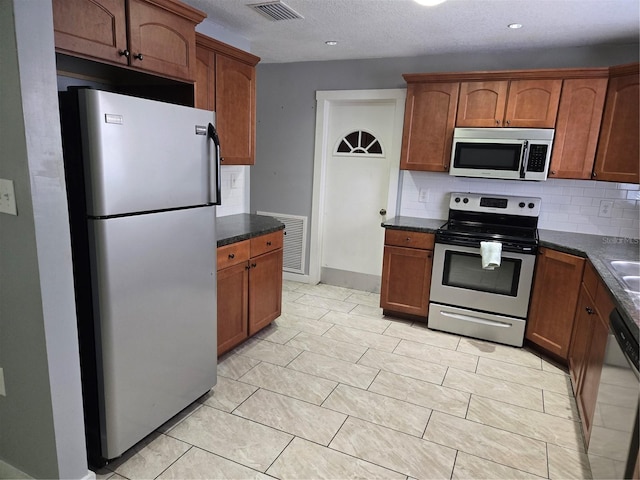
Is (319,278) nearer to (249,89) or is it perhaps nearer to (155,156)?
(249,89)

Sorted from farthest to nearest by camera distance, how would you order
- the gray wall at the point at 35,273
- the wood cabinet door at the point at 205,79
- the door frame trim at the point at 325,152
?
the door frame trim at the point at 325,152 → the wood cabinet door at the point at 205,79 → the gray wall at the point at 35,273

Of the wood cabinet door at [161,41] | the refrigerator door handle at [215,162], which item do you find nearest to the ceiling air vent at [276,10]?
the wood cabinet door at [161,41]

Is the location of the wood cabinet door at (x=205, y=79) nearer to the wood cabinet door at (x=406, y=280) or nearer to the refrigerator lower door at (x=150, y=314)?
the refrigerator lower door at (x=150, y=314)

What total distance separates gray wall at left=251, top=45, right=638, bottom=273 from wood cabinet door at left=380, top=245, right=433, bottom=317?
1350 mm

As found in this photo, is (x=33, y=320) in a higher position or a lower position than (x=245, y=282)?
higher

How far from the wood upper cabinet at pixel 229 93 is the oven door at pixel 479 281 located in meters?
1.85

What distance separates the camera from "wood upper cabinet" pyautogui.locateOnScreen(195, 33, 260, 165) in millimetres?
2846

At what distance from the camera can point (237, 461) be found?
6.58 feet

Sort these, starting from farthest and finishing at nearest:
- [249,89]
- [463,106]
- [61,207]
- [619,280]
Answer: [463,106]
[249,89]
[619,280]
[61,207]

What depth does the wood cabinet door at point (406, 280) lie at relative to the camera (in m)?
3.64

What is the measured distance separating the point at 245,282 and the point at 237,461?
50.4 inches

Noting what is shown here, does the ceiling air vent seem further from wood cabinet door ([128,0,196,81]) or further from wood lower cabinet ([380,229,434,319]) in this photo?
wood lower cabinet ([380,229,434,319])

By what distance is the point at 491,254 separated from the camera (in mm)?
3213

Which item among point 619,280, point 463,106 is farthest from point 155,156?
point 463,106
